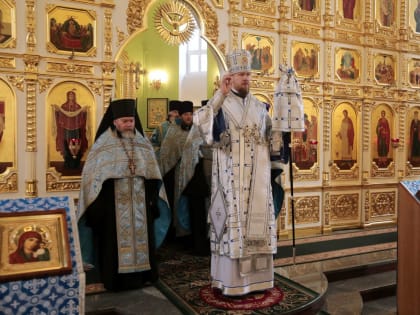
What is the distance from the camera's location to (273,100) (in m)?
6.52

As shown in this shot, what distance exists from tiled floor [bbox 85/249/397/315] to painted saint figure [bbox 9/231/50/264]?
1416 mm

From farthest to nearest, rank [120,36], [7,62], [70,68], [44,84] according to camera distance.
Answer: [120,36] < [70,68] < [44,84] < [7,62]

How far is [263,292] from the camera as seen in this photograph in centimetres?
416

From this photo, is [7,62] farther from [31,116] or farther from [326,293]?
[326,293]

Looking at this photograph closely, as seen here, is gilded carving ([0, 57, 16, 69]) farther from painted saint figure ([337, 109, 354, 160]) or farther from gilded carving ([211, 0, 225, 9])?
painted saint figure ([337, 109, 354, 160])

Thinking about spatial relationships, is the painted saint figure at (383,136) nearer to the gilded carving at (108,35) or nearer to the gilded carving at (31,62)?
the gilded carving at (108,35)

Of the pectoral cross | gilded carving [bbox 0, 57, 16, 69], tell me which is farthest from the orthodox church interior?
the pectoral cross

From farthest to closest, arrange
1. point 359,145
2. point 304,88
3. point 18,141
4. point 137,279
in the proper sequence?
point 359,145 < point 304,88 < point 18,141 < point 137,279

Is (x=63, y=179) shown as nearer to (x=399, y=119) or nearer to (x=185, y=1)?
(x=185, y=1)

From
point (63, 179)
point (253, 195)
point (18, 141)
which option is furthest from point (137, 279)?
point (18, 141)

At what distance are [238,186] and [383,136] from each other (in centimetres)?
622

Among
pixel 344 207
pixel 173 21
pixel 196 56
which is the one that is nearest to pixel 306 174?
pixel 344 207

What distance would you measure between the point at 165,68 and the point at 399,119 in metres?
5.47

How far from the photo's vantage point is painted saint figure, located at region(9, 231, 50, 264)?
2607 millimetres
